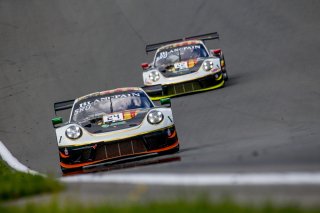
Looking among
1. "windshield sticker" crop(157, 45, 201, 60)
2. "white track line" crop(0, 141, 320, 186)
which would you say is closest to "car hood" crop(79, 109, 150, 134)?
"white track line" crop(0, 141, 320, 186)

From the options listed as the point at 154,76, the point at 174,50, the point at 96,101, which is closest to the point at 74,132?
the point at 96,101

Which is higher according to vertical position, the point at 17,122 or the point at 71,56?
the point at 71,56

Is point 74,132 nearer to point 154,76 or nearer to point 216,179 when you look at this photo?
point 216,179

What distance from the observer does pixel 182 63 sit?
19.5 m

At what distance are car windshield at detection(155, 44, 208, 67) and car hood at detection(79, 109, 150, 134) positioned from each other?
26.2ft

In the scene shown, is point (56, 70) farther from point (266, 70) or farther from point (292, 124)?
point (292, 124)

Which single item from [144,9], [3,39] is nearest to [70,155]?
[3,39]

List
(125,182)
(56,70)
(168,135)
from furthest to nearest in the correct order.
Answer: (56,70)
(168,135)
(125,182)

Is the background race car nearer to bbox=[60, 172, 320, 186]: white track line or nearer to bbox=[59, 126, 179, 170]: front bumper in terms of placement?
bbox=[59, 126, 179, 170]: front bumper

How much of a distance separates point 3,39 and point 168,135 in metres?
17.4

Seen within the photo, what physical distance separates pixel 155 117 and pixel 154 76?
27.3ft

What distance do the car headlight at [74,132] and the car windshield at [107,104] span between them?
0.61 meters

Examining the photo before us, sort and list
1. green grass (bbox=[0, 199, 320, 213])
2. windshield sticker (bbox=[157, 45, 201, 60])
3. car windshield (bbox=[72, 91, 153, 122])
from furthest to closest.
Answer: windshield sticker (bbox=[157, 45, 201, 60]) → car windshield (bbox=[72, 91, 153, 122]) → green grass (bbox=[0, 199, 320, 213])

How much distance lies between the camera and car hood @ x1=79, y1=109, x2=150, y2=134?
11.4 metres
